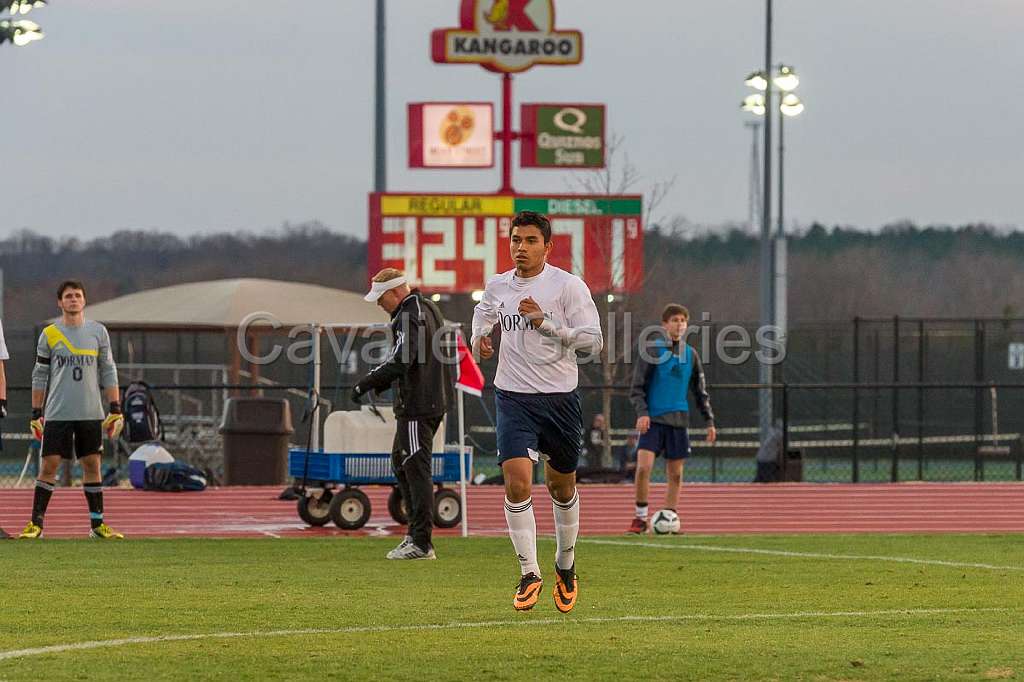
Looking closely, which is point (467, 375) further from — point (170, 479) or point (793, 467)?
point (793, 467)

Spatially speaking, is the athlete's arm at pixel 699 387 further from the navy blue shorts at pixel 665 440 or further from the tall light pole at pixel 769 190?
the tall light pole at pixel 769 190

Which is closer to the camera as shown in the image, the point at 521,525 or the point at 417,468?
the point at 521,525

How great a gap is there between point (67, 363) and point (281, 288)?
45.4ft

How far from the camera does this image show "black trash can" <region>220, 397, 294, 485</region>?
21359 millimetres

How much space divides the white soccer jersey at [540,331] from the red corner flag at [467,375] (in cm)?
522

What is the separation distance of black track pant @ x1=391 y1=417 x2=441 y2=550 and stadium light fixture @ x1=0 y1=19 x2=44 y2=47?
34.0 ft

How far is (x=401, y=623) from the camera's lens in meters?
8.19

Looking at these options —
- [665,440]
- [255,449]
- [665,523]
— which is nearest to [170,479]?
[255,449]

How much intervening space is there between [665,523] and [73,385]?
4.84m

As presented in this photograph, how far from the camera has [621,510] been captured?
18.6 metres

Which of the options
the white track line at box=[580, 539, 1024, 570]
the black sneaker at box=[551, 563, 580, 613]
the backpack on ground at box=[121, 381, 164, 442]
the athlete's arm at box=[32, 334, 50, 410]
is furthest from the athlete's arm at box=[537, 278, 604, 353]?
the backpack on ground at box=[121, 381, 164, 442]

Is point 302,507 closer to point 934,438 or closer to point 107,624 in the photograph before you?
point 107,624

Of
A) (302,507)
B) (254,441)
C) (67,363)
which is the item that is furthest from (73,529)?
(254,441)

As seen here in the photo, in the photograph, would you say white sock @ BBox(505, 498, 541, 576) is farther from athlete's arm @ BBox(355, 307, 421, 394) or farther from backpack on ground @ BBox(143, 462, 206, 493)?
backpack on ground @ BBox(143, 462, 206, 493)
